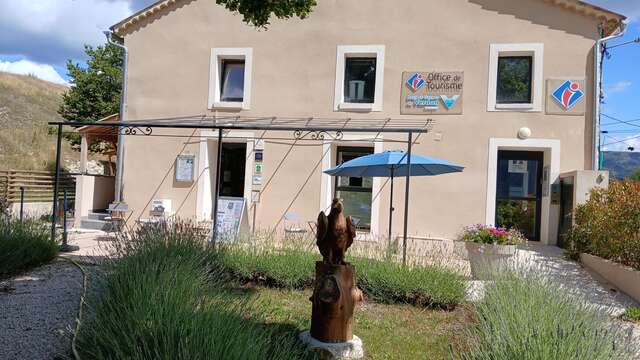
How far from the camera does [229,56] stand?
10.7m

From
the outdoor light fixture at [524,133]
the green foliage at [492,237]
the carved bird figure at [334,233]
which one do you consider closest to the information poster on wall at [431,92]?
the outdoor light fixture at [524,133]

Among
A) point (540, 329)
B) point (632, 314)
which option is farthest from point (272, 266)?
Answer: point (632, 314)

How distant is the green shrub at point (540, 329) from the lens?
2.66 m

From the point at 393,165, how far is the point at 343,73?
3.55 m

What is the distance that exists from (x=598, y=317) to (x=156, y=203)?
9.35 metres

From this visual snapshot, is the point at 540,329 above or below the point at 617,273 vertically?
above

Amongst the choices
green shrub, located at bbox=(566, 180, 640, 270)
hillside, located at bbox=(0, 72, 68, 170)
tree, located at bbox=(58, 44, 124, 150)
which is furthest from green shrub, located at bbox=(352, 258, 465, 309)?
hillside, located at bbox=(0, 72, 68, 170)

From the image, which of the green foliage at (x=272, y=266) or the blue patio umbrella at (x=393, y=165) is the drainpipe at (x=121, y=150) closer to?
the green foliage at (x=272, y=266)

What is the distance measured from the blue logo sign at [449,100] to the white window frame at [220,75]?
14.1ft

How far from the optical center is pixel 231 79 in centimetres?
1095

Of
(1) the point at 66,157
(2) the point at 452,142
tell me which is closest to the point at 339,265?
(2) the point at 452,142

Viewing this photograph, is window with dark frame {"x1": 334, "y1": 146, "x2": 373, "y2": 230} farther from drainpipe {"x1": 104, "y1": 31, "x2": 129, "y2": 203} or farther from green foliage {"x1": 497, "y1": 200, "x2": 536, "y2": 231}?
drainpipe {"x1": 104, "y1": 31, "x2": 129, "y2": 203}

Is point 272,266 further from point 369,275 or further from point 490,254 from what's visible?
point 490,254

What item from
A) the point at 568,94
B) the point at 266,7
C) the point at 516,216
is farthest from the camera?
the point at 516,216
